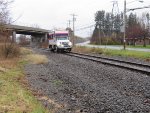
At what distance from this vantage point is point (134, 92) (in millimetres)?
13875

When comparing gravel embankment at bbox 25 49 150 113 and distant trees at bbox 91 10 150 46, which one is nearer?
gravel embankment at bbox 25 49 150 113

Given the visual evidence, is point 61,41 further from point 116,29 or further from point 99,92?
point 116,29

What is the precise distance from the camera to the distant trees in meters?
102

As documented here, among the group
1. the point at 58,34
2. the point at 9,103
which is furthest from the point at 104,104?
the point at 58,34

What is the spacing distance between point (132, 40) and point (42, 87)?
304 ft

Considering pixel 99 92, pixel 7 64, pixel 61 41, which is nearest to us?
pixel 99 92

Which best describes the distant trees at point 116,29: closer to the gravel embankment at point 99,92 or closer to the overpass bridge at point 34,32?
the overpass bridge at point 34,32

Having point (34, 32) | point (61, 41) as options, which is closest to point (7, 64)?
point (61, 41)

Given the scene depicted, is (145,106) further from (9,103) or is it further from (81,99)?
(9,103)

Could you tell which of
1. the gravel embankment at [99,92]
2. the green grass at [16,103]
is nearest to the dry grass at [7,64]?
the gravel embankment at [99,92]

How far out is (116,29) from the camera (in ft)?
466

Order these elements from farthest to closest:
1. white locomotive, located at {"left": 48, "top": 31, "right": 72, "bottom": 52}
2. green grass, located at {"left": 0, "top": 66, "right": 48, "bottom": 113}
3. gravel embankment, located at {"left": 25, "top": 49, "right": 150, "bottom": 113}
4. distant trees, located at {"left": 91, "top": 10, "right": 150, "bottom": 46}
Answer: distant trees, located at {"left": 91, "top": 10, "right": 150, "bottom": 46}
white locomotive, located at {"left": 48, "top": 31, "right": 72, "bottom": 52}
gravel embankment, located at {"left": 25, "top": 49, "right": 150, "bottom": 113}
green grass, located at {"left": 0, "top": 66, "right": 48, "bottom": 113}

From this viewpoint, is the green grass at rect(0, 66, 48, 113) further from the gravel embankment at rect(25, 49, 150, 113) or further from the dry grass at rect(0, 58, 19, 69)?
the dry grass at rect(0, 58, 19, 69)

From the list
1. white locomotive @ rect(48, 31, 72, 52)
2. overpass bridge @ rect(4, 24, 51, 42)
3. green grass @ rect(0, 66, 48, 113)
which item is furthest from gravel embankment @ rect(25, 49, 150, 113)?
overpass bridge @ rect(4, 24, 51, 42)
